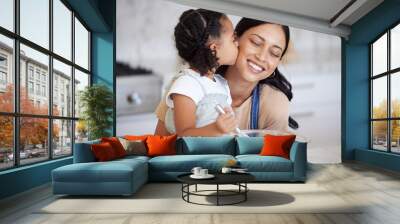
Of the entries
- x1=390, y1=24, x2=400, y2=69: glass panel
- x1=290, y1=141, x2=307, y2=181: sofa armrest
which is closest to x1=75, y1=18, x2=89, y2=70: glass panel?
x1=290, y1=141, x2=307, y2=181: sofa armrest

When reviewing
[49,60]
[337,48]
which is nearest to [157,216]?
[49,60]

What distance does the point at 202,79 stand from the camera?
8.55 metres

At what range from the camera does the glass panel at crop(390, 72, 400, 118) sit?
810 cm

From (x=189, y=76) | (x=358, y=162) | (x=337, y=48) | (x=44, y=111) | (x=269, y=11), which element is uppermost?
(x=269, y=11)

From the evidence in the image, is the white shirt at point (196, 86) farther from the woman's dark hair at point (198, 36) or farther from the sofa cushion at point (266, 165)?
the sofa cushion at point (266, 165)

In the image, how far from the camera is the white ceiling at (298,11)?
26.2 feet

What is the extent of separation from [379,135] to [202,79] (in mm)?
4289

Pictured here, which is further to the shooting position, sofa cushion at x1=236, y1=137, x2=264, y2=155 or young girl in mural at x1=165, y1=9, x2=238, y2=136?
young girl in mural at x1=165, y1=9, x2=238, y2=136

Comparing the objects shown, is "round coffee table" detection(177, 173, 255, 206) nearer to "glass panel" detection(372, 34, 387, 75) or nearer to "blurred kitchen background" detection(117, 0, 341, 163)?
"blurred kitchen background" detection(117, 0, 341, 163)

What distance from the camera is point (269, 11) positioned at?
8602 mm

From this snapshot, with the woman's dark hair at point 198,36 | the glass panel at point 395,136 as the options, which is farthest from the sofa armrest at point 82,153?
the glass panel at point 395,136

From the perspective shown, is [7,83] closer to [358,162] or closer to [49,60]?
[49,60]

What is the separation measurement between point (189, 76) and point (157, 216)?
4.89 m

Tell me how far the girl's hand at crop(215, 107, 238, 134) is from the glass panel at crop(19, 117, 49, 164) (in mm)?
3630
